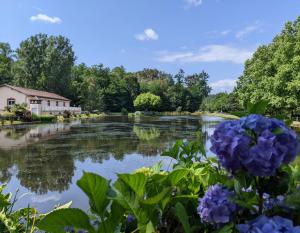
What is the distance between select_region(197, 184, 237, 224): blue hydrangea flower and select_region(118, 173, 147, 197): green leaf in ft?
0.85

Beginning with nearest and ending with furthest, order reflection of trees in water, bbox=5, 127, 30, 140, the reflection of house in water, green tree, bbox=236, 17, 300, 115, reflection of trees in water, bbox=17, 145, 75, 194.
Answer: reflection of trees in water, bbox=17, 145, 75, 194 < the reflection of house in water < reflection of trees in water, bbox=5, 127, 30, 140 < green tree, bbox=236, 17, 300, 115

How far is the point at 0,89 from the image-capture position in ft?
143

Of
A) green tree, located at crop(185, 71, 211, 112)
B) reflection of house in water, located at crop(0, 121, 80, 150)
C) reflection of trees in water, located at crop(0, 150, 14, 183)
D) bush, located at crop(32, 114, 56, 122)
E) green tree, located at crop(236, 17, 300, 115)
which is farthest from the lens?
green tree, located at crop(185, 71, 211, 112)

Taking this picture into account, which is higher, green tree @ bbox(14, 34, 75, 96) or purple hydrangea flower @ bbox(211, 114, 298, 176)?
green tree @ bbox(14, 34, 75, 96)

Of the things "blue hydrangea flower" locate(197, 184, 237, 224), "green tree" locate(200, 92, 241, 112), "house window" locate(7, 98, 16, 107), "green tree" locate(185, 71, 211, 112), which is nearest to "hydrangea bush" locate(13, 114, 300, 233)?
"blue hydrangea flower" locate(197, 184, 237, 224)

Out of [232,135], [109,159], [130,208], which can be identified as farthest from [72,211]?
[109,159]

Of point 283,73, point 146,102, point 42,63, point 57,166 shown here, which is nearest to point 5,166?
point 57,166

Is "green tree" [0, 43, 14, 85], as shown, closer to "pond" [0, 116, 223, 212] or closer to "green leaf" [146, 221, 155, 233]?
"pond" [0, 116, 223, 212]

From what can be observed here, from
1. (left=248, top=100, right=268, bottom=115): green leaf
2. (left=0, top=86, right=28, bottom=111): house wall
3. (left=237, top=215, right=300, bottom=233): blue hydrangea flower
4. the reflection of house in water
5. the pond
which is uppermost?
(left=0, top=86, right=28, bottom=111): house wall

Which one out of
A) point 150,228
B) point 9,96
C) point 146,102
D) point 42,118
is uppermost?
point 9,96

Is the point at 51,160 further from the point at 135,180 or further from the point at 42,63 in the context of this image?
the point at 42,63

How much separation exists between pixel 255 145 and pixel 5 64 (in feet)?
220

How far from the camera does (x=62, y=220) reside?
126 centimetres

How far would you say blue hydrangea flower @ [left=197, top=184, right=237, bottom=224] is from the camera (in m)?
1.26
